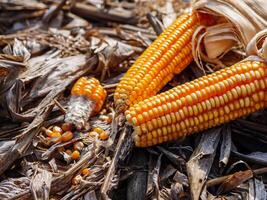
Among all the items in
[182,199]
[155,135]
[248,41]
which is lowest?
[182,199]

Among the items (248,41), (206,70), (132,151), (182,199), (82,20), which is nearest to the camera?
(182,199)

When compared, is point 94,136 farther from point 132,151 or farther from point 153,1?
point 153,1

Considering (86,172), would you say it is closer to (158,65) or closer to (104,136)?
(104,136)

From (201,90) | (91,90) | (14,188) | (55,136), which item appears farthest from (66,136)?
(201,90)

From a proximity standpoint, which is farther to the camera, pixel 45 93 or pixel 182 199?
pixel 45 93

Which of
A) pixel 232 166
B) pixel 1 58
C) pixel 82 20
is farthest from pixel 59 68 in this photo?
pixel 232 166

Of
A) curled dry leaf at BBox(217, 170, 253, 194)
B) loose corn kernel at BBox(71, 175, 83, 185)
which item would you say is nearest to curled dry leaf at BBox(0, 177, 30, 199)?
loose corn kernel at BBox(71, 175, 83, 185)
